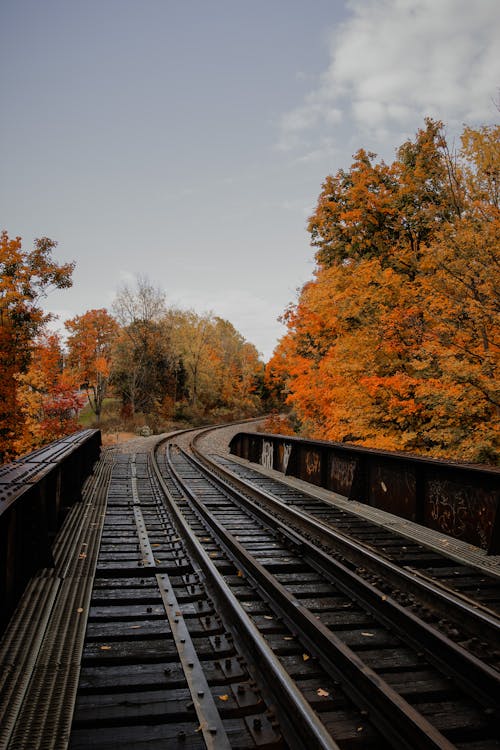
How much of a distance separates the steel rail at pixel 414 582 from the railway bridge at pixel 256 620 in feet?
0.07

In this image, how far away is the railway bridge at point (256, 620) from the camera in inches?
114

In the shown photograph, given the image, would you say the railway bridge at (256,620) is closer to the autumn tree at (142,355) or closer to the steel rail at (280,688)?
the steel rail at (280,688)

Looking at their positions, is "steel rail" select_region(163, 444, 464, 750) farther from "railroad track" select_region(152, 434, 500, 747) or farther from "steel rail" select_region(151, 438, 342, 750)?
"steel rail" select_region(151, 438, 342, 750)

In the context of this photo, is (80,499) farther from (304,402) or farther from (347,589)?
(304,402)

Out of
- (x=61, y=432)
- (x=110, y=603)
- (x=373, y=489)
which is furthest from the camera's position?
(x=61, y=432)

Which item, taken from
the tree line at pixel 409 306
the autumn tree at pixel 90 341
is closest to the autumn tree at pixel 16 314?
the tree line at pixel 409 306

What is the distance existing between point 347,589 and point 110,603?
2.34 metres

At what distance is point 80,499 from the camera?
30.3 feet

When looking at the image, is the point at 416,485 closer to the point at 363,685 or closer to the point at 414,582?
the point at 414,582

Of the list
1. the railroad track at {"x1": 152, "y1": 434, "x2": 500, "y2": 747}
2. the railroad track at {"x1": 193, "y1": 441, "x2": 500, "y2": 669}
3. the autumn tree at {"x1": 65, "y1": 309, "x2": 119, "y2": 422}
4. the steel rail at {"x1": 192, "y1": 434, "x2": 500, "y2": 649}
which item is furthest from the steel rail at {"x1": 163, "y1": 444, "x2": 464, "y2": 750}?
the autumn tree at {"x1": 65, "y1": 309, "x2": 119, "y2": 422}

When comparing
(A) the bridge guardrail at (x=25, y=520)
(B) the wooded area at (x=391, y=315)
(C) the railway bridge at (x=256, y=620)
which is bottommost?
(C) the railway bridge at (x=256, y=620)

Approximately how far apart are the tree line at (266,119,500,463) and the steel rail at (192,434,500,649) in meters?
6.02

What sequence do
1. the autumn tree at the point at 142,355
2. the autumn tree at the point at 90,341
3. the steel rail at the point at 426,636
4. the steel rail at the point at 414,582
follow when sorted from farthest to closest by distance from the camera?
the autumn tree at the point at 90,341 → the autumn tree at the point at 142,355 → the steel rail at the point at 414,582 → the steel rail at the point at 426,636

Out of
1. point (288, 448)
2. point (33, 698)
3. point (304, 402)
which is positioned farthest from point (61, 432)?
point (33, 698)
